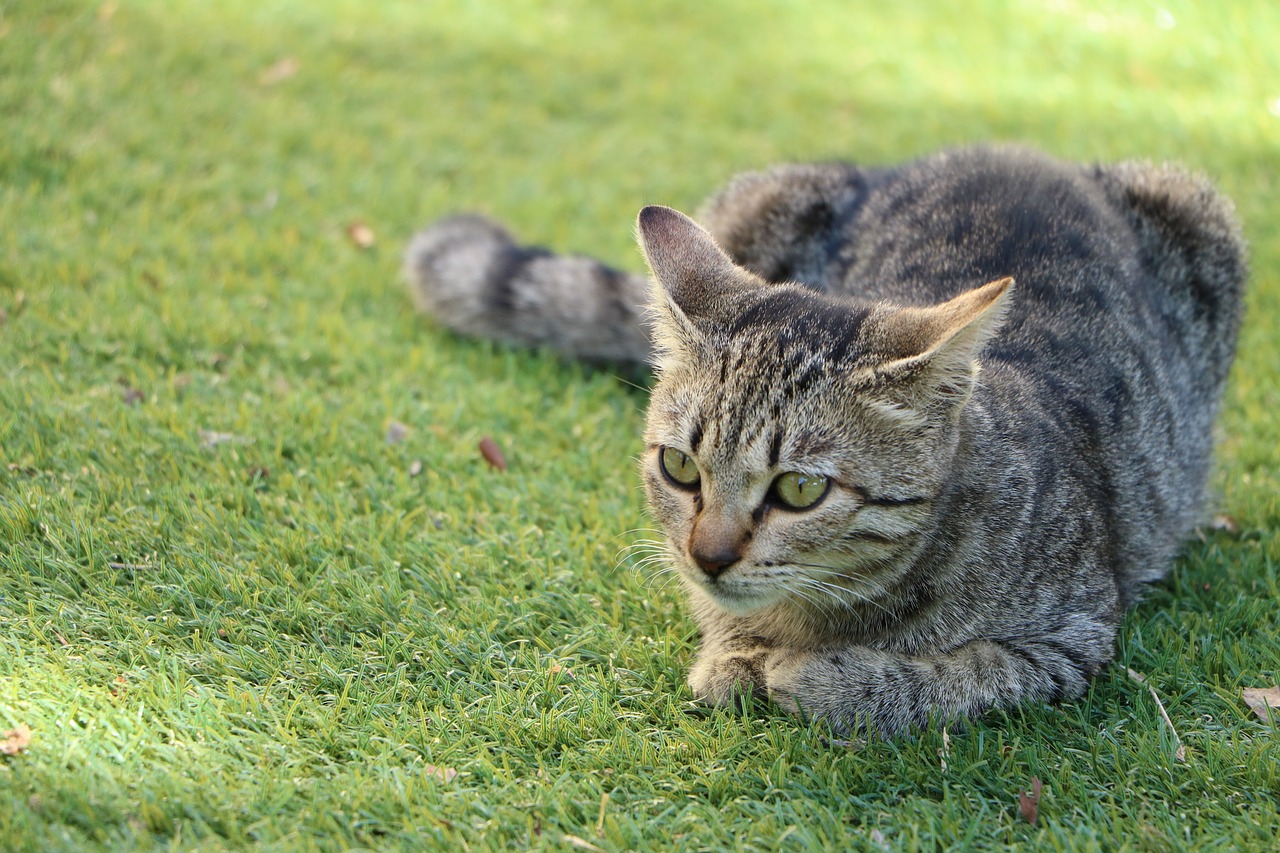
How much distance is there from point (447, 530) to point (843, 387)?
60.0 inches

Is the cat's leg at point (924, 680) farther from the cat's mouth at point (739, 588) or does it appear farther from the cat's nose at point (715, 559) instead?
the cat's nose at point (715, 559)

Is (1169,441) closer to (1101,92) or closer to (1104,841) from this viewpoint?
(1104,841)

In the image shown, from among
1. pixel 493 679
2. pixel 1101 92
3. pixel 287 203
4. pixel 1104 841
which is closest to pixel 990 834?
A: pixel 1104 841

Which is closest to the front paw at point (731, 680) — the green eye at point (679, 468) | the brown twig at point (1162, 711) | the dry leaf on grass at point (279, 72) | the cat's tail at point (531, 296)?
the green eye at point (679, 468)

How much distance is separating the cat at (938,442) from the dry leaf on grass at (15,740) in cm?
159

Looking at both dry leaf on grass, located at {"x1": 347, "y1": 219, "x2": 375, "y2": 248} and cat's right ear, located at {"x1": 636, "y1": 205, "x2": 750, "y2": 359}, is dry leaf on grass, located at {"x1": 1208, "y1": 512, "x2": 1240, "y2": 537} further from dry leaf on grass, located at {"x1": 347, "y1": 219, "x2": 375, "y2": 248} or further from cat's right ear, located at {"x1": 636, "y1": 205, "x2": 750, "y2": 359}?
dry leaf on grass, located at {"x1": 347, "y1": 219, "x2": 375, "y2": 248}

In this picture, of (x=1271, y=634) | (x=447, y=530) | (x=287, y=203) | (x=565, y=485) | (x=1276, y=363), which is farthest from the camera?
(x=287, y=203)

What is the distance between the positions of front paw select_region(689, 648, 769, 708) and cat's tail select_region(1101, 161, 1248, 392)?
2253 mm

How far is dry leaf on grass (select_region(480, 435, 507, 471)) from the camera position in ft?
13.5

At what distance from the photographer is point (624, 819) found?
104 inches

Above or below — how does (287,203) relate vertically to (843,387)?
below

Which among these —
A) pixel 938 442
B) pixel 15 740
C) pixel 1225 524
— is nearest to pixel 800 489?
pixel 938 442

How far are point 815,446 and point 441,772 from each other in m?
1.20

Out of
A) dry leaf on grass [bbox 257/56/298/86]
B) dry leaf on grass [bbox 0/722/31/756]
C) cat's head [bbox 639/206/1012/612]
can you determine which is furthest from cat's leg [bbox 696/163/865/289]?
dry leaf on grass [bbox 257/56/298/86]
